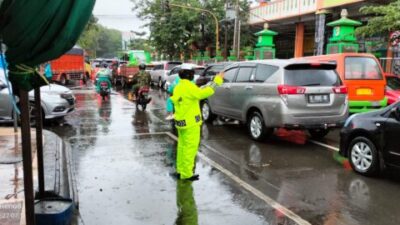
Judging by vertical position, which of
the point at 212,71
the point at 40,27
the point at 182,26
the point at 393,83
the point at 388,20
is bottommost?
the point at 393,83

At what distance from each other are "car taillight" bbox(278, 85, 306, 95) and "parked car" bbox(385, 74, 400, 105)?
4.80m

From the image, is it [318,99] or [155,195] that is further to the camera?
[318,99]

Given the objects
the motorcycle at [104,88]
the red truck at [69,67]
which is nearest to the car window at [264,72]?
the motorcycle at [104,88]

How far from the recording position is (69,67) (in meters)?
29.7

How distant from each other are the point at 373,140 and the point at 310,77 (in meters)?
2.48

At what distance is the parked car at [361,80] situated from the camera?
11.0 metres

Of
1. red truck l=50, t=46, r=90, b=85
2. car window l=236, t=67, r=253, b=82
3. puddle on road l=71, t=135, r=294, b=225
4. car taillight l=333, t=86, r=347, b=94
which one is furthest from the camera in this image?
red truck l=50, t=46, r=90, b=85

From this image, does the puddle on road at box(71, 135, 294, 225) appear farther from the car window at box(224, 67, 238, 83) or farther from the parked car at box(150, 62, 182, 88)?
the parked car at box(150, 62, 182, 88)

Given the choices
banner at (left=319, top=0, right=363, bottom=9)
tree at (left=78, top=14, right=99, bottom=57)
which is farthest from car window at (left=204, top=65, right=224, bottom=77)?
tree at (left=78, top=14, right=99, bottom=57)

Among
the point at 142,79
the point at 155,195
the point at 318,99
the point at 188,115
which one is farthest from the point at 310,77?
the point at 142,79

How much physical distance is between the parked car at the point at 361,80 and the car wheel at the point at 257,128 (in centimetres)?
316

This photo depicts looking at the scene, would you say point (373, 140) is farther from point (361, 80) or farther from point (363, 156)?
point (361, 80)

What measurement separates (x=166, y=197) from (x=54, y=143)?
10.0ft

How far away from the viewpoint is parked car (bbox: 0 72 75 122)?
10.2 m
